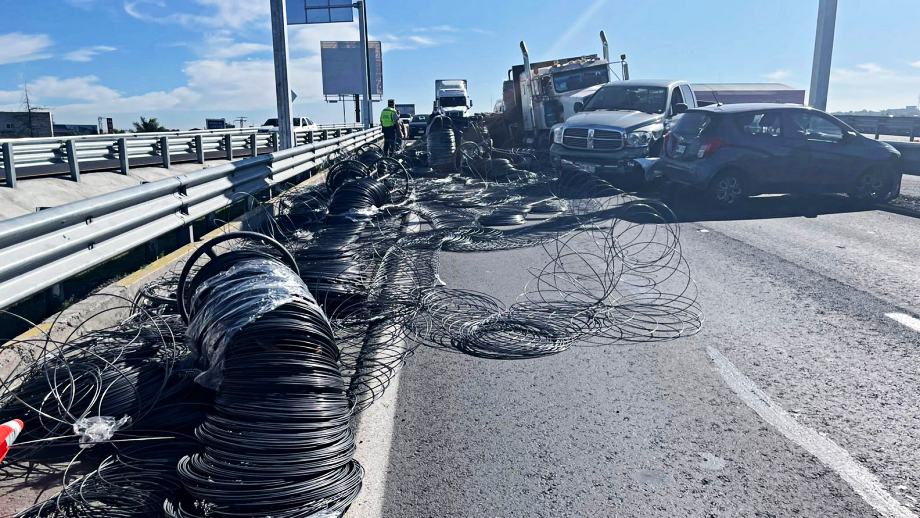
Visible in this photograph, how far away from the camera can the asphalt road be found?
367 cm

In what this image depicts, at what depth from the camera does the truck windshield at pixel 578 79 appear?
26.0 meters

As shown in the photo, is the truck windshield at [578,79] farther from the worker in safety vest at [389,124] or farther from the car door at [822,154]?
the car door at [822,154]

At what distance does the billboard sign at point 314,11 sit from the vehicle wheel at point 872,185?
26.6 m

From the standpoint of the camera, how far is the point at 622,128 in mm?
17484

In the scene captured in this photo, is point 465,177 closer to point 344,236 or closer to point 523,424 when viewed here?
point 344,236

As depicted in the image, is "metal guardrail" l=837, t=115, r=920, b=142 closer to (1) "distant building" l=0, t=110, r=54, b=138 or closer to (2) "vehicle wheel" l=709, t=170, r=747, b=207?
(2) "vehicle wheel" l=709, t=170, r=747, b=207

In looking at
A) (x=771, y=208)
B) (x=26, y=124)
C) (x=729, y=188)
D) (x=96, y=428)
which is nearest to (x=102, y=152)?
(x=26, y=124)

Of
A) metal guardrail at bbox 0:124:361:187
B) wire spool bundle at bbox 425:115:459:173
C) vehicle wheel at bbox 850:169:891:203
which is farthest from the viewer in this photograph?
wire spool bundle at bbox 425:115:459:173

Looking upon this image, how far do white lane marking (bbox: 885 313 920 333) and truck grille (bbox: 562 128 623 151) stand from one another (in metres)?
11.0

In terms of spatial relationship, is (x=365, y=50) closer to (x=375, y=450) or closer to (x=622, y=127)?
(x=622, y=127)

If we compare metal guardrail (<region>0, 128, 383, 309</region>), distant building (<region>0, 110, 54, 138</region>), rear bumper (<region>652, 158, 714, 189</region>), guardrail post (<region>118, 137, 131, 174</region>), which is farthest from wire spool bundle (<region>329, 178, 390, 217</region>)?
distant building (<region>0, 110, 54, 138</region>)

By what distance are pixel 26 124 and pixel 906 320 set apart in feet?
116

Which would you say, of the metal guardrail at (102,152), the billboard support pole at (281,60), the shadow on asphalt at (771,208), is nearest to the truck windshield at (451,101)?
the metal guardrail at (102,152)

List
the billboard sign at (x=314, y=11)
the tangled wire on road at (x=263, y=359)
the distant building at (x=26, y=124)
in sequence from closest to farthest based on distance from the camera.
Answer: the tangled wire on road at (x=263, y=359) < the distant building at (x=26, y=124) < the billboard sign at (x=314, y=11)
